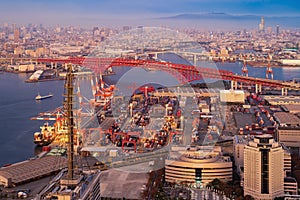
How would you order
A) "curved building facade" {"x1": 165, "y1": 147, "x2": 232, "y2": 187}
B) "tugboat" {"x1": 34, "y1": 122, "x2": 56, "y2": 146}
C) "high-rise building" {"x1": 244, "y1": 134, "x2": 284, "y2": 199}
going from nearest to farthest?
1. "high-rise building" {"x1": 244, "y1": 134, "x2": 284, "y2": 199}
2. "curved building facade" {"x1": 165, "y1": 147, "x2": 232, "y2": 187}
3. "tugboat" {"x1": 34, "y1": 122, "x2": 56, "y2": 146}

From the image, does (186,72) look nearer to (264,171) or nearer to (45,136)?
(45,136)

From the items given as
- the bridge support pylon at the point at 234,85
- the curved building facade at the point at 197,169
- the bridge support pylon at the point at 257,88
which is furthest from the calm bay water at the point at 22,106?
the bridge support pylon at the point at 234,85

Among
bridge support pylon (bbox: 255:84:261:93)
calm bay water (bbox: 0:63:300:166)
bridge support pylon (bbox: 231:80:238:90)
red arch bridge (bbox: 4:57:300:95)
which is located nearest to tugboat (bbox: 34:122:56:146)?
calm bay water (bbox: 0:63:300:166)

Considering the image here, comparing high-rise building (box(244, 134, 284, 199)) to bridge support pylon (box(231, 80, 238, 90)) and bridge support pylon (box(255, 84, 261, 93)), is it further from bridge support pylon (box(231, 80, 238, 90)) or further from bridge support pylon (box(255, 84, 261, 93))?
bridge support pylon (box(255, 84, 261, 93))

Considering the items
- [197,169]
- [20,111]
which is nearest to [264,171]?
[197,169]

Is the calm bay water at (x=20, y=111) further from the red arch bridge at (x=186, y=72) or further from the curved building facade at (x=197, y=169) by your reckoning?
the curved building facade at (x=197, y=169)

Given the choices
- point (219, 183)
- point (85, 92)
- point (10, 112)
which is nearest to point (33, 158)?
point (219, 183)

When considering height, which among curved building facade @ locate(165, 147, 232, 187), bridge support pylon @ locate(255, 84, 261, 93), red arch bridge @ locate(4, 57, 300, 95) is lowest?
curved building facade @ locate(165, 147, 232, 187)

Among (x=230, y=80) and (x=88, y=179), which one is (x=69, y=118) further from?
(x=230, y=80)

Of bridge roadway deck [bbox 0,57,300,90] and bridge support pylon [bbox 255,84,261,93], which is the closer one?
bridge roadway deck [bbox 0,57,300,90]
